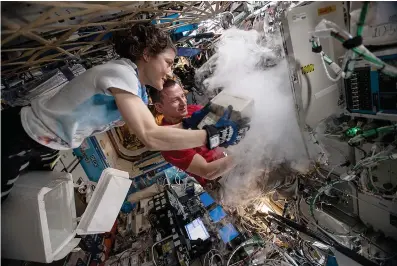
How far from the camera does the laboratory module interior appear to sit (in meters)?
2.11

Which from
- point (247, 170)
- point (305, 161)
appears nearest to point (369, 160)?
point (305, 161)

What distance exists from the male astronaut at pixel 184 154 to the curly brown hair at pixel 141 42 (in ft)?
4.52

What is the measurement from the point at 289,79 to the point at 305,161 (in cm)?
119

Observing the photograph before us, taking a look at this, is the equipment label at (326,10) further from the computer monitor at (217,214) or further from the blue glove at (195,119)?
the computer monitor at (217,214)

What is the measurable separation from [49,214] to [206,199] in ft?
9.22

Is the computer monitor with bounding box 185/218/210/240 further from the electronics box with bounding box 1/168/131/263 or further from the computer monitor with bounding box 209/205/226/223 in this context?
the electronics box with bounding box 1/168/131/263

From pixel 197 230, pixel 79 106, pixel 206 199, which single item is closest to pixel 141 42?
pixel 79 106

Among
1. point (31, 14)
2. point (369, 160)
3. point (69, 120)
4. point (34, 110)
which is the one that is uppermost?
point (31, 14)

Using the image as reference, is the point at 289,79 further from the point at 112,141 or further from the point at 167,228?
the point at 112,141

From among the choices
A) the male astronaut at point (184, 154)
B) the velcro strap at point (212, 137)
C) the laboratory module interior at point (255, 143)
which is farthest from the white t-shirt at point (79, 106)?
the male astronaut at point (184, 154)

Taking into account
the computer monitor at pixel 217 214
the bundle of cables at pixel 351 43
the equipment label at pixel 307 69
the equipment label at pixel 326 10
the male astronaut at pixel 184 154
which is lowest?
the computer monitor at pixel 217 214

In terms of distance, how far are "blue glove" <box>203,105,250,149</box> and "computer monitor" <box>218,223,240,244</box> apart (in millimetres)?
2087

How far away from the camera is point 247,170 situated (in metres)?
3.83

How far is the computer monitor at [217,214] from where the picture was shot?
4.13 m
